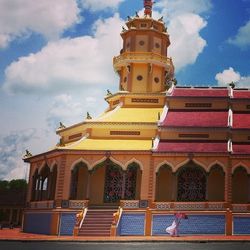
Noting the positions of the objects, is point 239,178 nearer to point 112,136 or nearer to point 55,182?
point 112,136

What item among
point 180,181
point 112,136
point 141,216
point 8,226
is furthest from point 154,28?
point 8,226

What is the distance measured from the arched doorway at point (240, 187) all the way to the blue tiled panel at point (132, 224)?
6929mm

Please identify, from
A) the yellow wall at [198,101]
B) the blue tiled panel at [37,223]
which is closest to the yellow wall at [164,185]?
the yellow wall at [198,101]

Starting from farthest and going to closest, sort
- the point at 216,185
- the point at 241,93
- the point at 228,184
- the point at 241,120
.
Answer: the point at 241,93 < the point at 241,120 < the point at 216,185 < the point at 228,184

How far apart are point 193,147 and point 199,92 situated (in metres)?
6.94

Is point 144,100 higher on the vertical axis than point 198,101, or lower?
higher

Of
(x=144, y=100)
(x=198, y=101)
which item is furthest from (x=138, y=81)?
(x=198, y=101)

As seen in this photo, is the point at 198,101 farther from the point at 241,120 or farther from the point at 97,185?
the point at 97,185

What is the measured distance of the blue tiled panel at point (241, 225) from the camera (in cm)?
2816

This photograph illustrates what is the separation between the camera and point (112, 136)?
34062mm

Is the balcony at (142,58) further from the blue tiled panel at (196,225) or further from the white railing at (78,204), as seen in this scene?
the blue tiled panel at (196,225)

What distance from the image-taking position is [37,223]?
3209 centimetres

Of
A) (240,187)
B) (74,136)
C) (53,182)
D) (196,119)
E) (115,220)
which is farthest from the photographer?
(74,136)

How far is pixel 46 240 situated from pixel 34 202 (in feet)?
34.0
